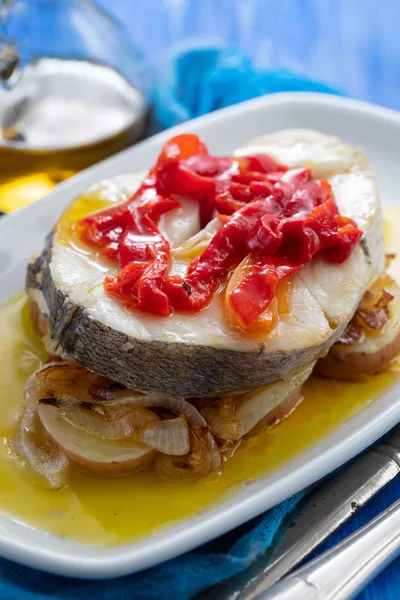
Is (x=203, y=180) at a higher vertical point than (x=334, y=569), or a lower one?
higher

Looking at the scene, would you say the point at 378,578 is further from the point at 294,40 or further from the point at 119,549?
the point at 294,40

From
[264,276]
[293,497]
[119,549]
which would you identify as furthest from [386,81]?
[119,549]

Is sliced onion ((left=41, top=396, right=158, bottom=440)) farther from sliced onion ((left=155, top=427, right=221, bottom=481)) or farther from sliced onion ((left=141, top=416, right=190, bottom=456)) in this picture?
sliced onion ((left=155, top=427, right=221, bottom=481))

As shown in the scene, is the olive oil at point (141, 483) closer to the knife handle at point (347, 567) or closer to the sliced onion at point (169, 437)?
the sliced onion at point (169, 437)

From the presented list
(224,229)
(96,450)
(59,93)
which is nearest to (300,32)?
(59,93)

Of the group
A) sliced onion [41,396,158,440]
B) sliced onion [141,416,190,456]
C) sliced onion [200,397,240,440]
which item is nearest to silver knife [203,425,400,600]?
sliced onion [200,397,240,440]

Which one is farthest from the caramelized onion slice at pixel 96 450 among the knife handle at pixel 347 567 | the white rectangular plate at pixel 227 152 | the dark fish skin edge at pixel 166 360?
the knife handle at pixel 347 567
